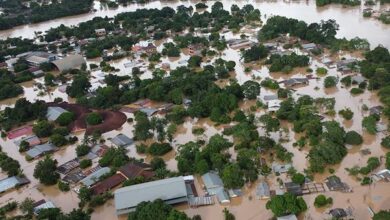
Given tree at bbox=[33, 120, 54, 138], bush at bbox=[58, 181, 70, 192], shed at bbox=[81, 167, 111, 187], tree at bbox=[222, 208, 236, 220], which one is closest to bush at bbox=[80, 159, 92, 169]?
shed at bbox=[81, 167, 111, 187]

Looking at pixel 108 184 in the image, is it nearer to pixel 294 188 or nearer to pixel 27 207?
pixel 27 207

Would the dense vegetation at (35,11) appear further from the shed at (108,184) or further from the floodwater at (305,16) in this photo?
the shed at (108,184)

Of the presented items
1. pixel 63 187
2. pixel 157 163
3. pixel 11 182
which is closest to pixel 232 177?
pixel 157 163

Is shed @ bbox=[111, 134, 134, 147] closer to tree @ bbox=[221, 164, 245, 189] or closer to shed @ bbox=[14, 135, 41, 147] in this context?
shed @ bbox=[14, 135, 41, 147]

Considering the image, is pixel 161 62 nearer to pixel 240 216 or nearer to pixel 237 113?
pixel 237 113

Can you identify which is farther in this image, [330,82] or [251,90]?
[330,82]

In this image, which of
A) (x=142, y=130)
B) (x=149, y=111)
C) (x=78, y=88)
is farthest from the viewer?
(x=78, y=88)

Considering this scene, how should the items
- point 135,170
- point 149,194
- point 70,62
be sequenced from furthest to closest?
point 70,62 < point 135,170 < point 149,194
